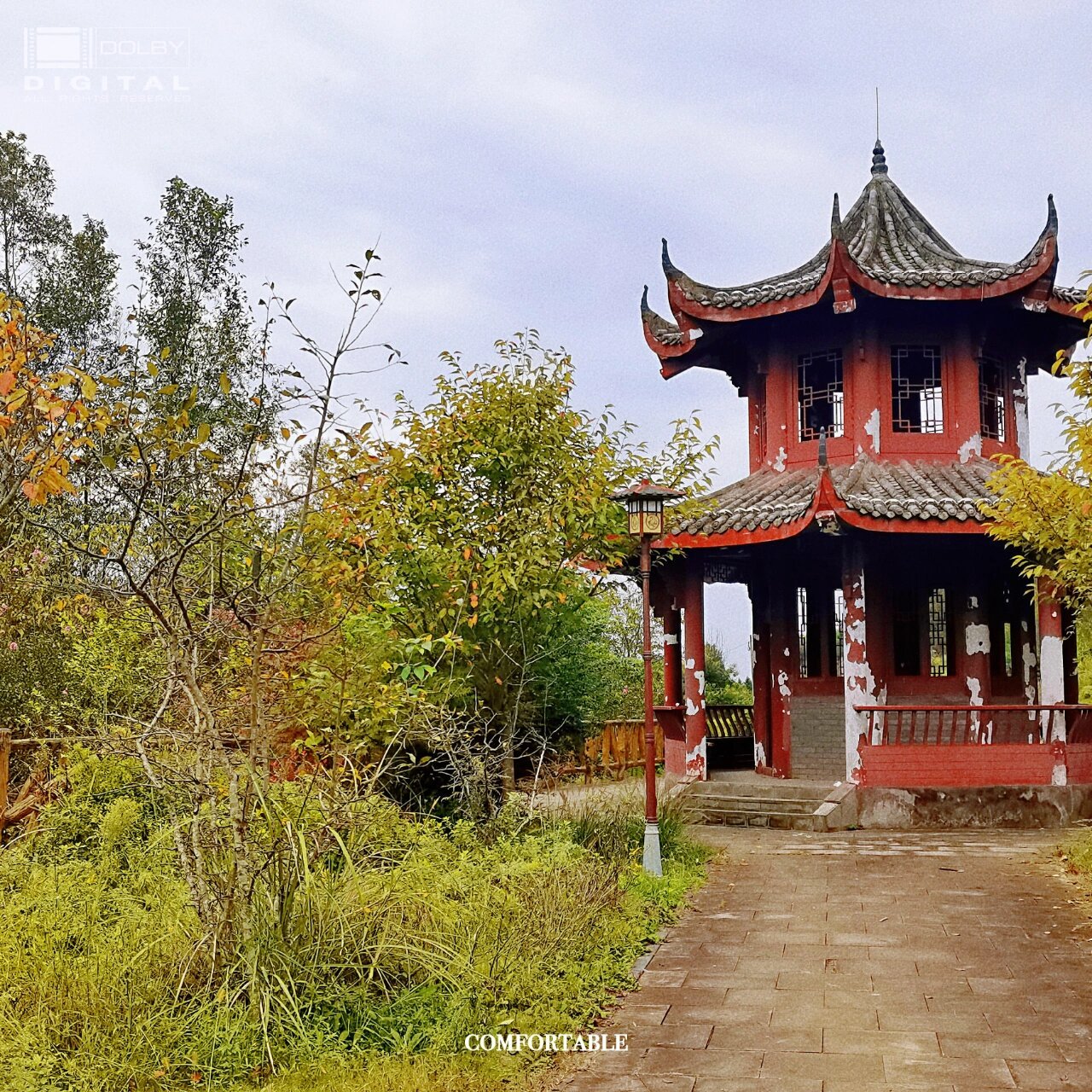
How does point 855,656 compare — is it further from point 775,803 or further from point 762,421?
point 762,421

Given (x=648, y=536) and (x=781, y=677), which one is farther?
(x=781, y=677)

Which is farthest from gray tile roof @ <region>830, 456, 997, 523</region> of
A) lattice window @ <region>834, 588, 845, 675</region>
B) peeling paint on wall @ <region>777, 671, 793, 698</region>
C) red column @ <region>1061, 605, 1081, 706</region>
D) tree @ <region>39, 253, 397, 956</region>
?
tree @ <region>39, 253, 397, 956</region>

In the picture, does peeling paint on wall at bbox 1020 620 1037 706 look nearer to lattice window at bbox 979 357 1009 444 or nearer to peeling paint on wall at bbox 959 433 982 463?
peeling paint on wall at bbox 959 433 982 463

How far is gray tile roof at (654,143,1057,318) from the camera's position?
1509 centimetres

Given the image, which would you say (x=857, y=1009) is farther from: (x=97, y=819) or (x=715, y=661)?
(x=715, y=661)

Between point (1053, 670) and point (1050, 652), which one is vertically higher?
point (1050, 652)

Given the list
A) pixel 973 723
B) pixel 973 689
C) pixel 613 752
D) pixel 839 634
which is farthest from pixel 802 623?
pixel 613 752

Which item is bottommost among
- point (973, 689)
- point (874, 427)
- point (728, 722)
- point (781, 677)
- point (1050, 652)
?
point (728, 722)

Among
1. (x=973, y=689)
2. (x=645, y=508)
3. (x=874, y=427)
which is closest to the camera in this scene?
(x=645, y=508)

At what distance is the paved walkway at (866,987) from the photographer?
18.5 feet

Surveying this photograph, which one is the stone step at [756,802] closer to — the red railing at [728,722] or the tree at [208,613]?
the red railing at [728,722]

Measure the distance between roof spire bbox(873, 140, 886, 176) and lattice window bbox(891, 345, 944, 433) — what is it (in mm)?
3831

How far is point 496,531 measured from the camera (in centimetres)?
1134

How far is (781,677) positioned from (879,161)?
812 centimetres
